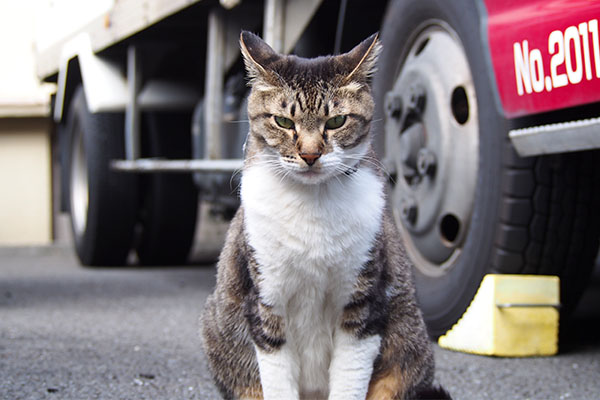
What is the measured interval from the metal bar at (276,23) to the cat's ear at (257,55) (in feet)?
5.33

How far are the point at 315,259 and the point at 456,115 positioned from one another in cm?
139

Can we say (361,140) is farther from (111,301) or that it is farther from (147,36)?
(147,36)

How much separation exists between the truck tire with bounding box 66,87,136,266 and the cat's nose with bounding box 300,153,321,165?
3955mm

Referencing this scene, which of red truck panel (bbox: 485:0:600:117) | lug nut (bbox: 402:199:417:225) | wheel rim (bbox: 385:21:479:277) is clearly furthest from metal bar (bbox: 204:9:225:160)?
red truck panel (bbox: 485:0:600:117)

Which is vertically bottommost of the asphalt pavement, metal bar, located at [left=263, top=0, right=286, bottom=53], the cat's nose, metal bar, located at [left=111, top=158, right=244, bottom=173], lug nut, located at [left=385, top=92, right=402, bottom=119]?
the asphalt pavement

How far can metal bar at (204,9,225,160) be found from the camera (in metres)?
4.44

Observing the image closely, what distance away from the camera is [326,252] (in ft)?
6.70

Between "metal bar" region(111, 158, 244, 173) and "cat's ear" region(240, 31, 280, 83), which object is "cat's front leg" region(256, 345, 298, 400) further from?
"metal bar" region(111, 158, 244, 173)

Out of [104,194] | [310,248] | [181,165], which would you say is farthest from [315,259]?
[104,194]

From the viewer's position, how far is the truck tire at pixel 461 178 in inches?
111

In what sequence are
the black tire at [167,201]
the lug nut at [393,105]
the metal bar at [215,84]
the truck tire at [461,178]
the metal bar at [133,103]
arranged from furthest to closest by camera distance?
the black tire at [167,201], the metal bar at [133,103], the metal bar at [215,84], the lug nut at [393,105], the truck tire at [461,178]

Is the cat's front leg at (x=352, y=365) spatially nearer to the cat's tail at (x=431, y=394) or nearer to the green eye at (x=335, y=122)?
the cat's tail at (x=431, y=394)

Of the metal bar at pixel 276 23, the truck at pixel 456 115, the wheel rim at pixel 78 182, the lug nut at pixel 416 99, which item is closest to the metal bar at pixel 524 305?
the truck at pixel 456 115

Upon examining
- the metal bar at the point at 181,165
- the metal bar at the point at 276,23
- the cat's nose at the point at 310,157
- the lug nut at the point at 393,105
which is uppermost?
the metal bar at the point at 276,23
